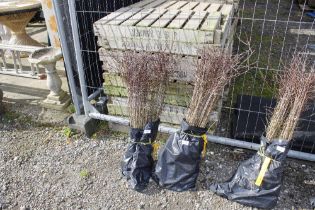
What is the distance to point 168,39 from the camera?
107 inches

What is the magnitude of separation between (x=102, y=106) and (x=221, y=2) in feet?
6.59

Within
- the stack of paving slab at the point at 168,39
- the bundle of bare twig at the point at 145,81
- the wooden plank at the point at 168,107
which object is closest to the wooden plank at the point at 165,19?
the stack of paving slab at the point at 168,39

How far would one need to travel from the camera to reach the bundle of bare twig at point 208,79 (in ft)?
7.84

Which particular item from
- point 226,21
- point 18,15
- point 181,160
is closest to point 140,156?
point 181,160

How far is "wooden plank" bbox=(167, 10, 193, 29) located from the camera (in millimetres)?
2721

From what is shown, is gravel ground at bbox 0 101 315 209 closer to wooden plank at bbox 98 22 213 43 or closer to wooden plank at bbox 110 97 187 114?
wooden plank at bbox 110 97 187 114

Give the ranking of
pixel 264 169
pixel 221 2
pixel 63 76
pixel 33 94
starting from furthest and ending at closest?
pixel 63 76 < pixel 33 94 < pixel 221 2 < pixel 264 169

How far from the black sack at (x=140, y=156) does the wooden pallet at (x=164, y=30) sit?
75 centimetres

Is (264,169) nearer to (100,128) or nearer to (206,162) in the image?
(206,162)

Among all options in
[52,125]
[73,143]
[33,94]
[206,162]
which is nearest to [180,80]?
[206,162]

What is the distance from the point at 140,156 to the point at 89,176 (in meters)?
0.61

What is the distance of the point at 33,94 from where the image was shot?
14.6ft

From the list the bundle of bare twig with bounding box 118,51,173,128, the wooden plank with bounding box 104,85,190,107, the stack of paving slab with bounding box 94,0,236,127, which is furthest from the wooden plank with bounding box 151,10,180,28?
the wooden plank with bounding box 104,85,190,107

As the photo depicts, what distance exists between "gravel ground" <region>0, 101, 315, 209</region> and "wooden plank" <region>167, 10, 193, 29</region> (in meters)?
1.36
